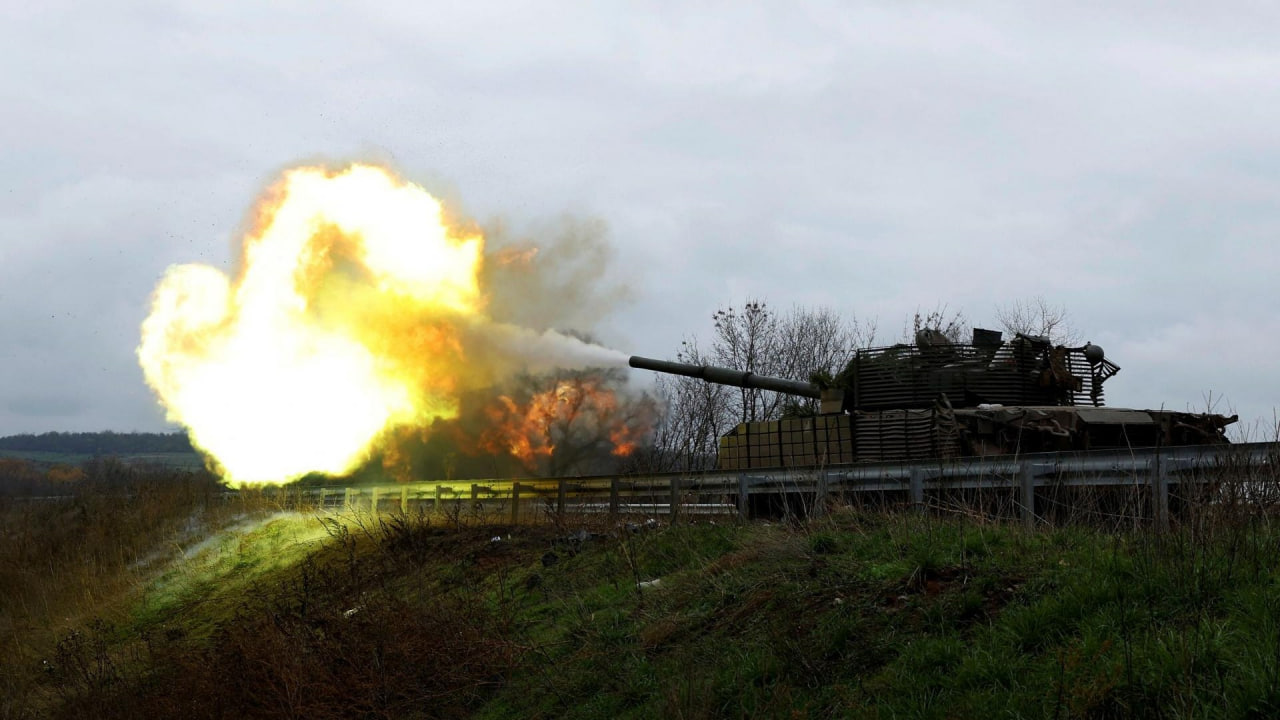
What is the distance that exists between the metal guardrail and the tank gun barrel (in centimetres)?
360

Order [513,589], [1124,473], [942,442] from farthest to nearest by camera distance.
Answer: [942,442] < [513,589] < [1124,473]

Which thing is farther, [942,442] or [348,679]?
[942,442]

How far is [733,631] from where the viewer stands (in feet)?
31.7

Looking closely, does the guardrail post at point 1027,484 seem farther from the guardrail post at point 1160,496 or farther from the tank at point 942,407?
the tank at point 942,407

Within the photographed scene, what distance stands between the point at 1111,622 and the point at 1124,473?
6.03m

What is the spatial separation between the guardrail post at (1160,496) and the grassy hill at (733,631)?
22 cm

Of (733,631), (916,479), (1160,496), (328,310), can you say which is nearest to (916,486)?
(916,479)

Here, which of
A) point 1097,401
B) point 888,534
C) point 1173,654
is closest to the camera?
point 1173,654

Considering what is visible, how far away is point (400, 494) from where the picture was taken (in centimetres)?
2741

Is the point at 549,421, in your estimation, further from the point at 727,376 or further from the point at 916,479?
the point at 916,479

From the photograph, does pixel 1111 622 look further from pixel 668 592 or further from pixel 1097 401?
pixel 1097 401

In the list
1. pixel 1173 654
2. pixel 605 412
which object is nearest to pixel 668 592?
pixel 1173 654

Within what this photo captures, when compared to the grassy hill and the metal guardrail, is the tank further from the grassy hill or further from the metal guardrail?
the grassy hill

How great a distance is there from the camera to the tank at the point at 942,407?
18781 mm
